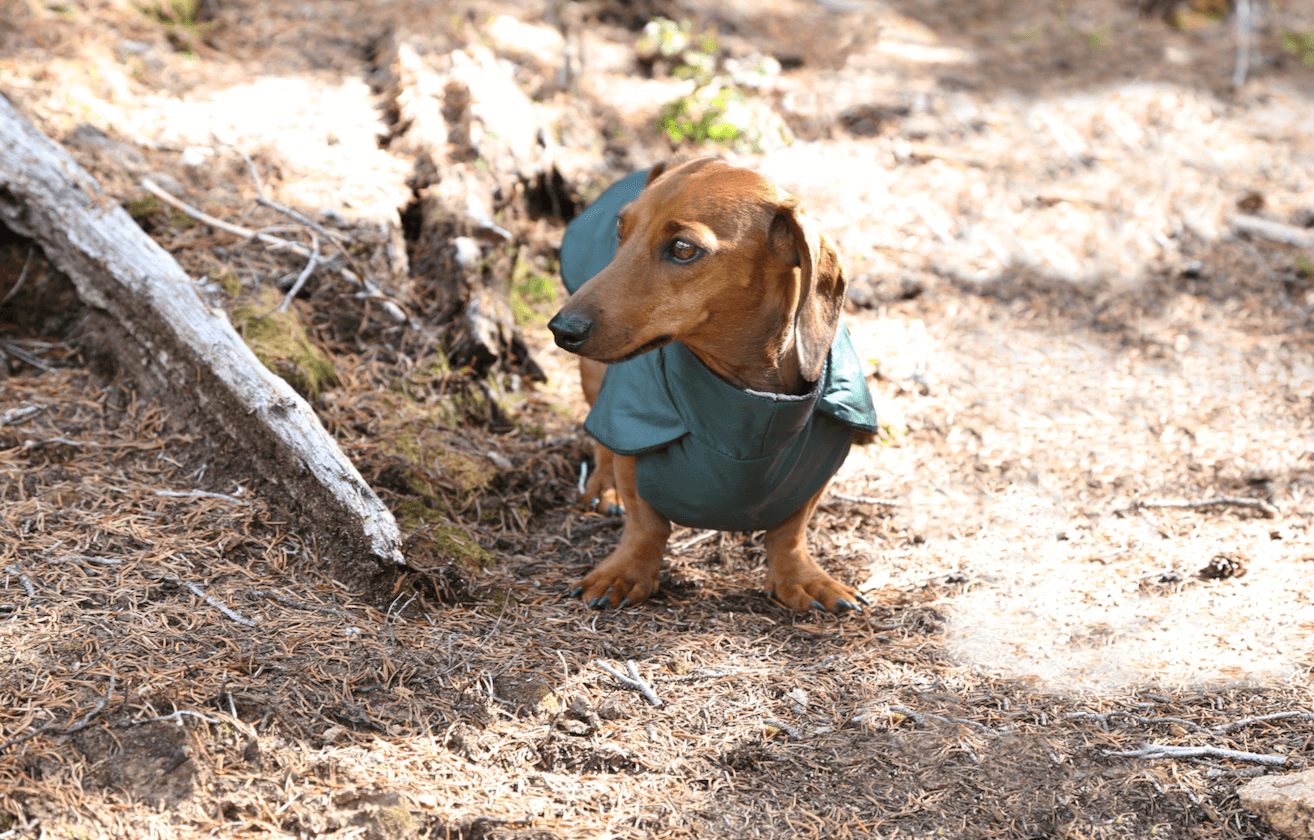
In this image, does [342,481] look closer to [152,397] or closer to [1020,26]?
[152,397]

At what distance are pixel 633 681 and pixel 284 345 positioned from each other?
1.84m

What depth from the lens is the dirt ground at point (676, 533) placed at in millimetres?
2123

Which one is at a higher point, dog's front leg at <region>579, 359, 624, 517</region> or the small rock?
the small rock

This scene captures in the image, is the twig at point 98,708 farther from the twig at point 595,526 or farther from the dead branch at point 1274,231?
the dead branch at point 1274,231

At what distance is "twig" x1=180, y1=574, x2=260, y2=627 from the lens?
2463mm

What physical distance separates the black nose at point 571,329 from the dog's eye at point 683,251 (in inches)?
11.8

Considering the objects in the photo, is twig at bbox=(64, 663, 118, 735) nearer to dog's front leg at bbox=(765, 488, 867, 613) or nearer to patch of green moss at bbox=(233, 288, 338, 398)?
patch of green moss at bbox=(233, 288, 338, 398)

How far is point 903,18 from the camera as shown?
8.34 metres

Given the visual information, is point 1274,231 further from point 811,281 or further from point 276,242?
point 276,242

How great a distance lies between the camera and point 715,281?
246 centimetres

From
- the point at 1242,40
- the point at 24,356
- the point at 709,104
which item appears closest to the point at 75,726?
the point at 24,356

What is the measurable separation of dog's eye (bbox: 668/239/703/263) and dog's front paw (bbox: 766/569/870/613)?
3.84 feet

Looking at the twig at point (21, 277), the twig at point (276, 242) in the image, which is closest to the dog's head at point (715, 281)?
the twig at point (276, 242)

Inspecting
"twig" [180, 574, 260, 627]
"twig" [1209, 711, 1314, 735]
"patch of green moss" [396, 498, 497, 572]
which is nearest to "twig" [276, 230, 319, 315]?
"patch of green moss" [396, 498, 497, 572]
